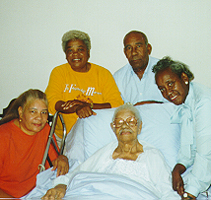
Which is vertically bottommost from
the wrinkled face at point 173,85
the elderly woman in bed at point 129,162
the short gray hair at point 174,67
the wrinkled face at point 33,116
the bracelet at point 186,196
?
the bracelet at point 186,196

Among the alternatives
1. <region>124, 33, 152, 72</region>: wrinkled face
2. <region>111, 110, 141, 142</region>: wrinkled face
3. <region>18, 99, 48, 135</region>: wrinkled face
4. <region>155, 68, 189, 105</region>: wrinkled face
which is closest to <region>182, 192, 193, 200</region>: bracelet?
<region>111, 110, 141, 142</region>: wrinkled face

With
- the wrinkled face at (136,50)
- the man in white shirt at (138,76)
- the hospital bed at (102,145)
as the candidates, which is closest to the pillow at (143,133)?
the hospital bed at (102,145)

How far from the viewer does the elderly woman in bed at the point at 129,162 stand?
1.67 m

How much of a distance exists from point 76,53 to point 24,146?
1018 mm

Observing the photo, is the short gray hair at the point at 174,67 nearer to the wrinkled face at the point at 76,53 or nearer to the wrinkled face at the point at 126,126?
the wrinkled face at the point at 126,126

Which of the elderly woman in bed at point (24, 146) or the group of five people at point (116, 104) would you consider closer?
the group of five people at point (116, 104)

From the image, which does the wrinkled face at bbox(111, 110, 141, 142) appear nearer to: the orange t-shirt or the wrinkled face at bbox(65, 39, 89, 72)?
the orange t-shirt

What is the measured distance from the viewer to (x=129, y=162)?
1.81 meters

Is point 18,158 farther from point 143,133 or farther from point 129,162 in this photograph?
point 143,133

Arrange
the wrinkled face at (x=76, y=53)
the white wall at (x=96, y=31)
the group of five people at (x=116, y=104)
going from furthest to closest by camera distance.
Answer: the white wall at (x=96, y=31)
the wrinkled face at (x=76, y=53)
the group of five people at (x=116, y=104)

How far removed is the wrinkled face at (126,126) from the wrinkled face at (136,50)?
2.68 feet

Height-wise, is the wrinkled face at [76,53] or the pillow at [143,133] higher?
the wrinkled face at [76,53]

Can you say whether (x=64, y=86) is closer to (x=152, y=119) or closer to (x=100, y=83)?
(x=100, y=83)

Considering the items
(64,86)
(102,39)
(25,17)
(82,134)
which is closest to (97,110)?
(82,134)
